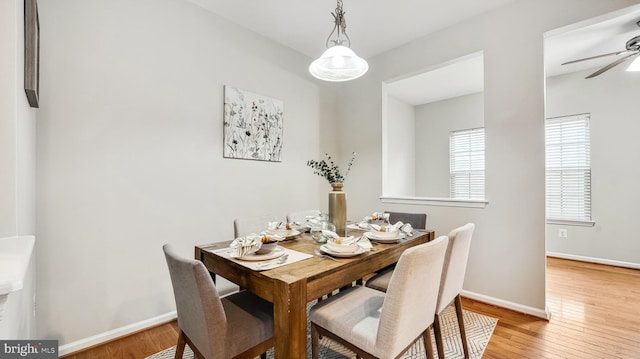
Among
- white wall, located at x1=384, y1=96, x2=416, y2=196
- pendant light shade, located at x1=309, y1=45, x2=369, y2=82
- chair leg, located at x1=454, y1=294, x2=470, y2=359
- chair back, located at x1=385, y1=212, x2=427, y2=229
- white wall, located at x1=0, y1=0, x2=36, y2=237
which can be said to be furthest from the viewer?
white wall, located at x1=384, y1=96, x2=416, y2=196

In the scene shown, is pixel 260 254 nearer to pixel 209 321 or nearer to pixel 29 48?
pixel 209 321

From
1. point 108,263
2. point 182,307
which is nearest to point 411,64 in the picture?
point 182,307

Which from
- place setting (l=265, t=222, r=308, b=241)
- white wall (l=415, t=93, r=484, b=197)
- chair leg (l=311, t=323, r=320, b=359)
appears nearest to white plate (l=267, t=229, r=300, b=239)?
place setting (l=265, t=222, r=308, b=241)

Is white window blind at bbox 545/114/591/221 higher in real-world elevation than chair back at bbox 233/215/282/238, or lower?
higher

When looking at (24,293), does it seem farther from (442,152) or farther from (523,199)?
(442,152)

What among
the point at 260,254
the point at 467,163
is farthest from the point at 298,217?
the point at 467,163

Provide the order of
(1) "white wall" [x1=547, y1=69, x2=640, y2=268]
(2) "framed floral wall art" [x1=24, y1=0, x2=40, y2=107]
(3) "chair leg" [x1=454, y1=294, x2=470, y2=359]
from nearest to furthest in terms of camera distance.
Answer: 1. (2) "framed floral wall art" [x1=24, y1=0, x2=40, y2=107]
2. (3) "chair leg" [x1=454, y1=294, x2=470, y2=359]
3. (1) "white wall" [x1=547, y1=69, x2=640, y2=268]

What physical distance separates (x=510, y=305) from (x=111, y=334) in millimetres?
3259

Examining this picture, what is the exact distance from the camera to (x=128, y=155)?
2055 mm

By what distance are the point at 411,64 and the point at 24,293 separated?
11.7 feet

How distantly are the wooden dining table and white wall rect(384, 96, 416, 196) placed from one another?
3270mm

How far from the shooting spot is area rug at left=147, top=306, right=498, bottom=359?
1.78 meters

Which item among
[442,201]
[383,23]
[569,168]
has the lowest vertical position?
[442,201]

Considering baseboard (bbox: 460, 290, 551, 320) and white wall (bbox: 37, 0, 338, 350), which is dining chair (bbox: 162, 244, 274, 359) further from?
baseboard (bbox: 460, 290, 551, 320)
